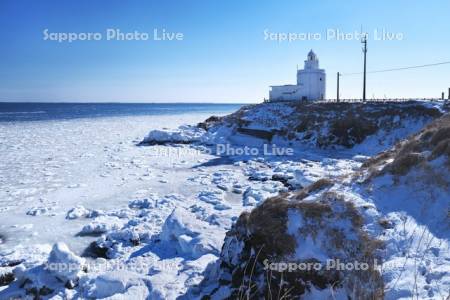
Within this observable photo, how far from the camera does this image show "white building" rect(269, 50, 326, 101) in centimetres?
5059

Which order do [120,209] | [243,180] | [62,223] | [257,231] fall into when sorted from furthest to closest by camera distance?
[243,180] → [120,209] → [62,223] → [257,231]

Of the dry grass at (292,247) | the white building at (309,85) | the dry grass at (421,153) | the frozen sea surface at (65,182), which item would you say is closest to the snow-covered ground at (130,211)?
the frozen sea surface at (65,182)

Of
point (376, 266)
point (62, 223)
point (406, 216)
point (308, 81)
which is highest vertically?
point (308, 81)

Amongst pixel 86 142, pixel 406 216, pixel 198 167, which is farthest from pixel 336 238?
pixel 86 142

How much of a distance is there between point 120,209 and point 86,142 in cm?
2429

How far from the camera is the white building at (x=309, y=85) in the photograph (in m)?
50.6

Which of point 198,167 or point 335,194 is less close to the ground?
point 335,194

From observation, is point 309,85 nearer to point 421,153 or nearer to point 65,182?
point 65,182

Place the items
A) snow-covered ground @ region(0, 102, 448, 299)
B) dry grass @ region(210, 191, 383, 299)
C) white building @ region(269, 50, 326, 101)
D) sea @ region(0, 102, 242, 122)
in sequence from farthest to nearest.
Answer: sea @ region(0, 102, 242, 122), white building @ region(269, 50, 326, 101), snow-covered ground @ region(0, 102, 448, 299), dry grass @ region(210, 191, 383, 299)

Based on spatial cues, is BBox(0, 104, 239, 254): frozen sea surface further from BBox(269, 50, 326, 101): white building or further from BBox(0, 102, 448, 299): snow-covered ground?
BBox(269, 50, 326, 101): white building

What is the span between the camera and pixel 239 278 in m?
7.71

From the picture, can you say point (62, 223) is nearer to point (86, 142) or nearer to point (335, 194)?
point (335, 194)

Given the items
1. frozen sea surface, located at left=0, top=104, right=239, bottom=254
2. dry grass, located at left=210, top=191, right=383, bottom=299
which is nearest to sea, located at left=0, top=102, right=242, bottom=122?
frozen sea surface, located at left=0, top=104, right=239, bottom=254

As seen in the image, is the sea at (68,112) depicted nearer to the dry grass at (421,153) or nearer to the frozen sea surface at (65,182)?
the frozen sea surface at (65,182)
